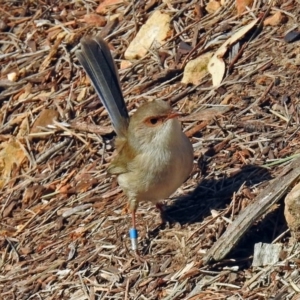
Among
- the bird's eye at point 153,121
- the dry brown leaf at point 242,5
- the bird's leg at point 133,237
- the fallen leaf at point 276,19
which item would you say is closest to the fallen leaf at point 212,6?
the dry brown leaf at point 242,5

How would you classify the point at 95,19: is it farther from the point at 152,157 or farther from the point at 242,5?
the point at 152,157

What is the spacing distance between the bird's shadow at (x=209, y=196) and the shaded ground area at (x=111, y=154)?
0.5 inches

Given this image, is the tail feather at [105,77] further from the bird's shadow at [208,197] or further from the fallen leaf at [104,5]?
the fallen leaf at [104,5]

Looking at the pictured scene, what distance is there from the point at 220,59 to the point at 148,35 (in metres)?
1.03

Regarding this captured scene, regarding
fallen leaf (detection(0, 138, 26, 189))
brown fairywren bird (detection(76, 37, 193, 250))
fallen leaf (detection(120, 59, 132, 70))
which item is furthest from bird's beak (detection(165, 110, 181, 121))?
fallen leaf (detection(0, 138, 26, 189))

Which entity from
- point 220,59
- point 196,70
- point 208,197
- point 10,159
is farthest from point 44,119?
point 208,197

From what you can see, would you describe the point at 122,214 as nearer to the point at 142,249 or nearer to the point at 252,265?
the point at 142,249

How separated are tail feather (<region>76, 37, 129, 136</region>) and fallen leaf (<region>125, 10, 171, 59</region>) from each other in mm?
651

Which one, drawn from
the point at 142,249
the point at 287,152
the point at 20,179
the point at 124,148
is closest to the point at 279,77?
the point at 287,152

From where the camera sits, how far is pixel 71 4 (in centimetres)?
988

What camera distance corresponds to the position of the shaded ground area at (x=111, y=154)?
6259 mm

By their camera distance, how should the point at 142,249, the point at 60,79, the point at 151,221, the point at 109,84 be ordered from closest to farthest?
1. the point at 142,249
2. the point at 151,221
3. the point at 109,84
4. the point at 60,79

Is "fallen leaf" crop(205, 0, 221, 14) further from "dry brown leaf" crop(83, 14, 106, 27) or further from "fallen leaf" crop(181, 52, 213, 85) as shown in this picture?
"dry brown leaf" crop(83, 14, 106, 27)

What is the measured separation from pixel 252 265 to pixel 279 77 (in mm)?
2299
